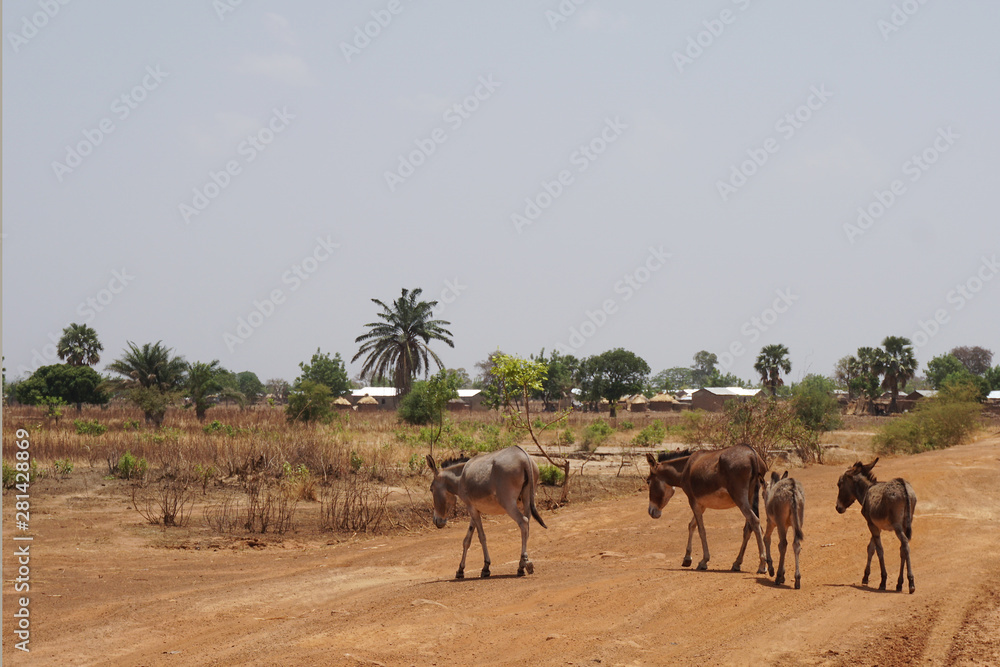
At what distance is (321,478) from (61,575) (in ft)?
34.9

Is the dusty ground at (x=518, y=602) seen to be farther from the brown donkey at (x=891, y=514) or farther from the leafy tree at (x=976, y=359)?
the leafy tree at (x=976, y=359)

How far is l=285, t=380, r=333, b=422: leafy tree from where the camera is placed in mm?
43562

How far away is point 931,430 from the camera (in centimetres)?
3494

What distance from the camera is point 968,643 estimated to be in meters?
7.95

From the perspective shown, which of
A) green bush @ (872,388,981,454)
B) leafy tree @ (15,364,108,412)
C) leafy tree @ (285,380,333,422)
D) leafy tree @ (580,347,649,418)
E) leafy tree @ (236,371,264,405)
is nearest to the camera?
green bush @ (872,388,981,454)

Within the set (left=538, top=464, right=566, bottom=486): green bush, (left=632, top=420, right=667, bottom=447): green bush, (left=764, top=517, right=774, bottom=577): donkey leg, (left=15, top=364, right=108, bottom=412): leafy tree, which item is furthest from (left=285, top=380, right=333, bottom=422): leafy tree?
(left=764, top=517, right=774, bottom=577): donkey leg

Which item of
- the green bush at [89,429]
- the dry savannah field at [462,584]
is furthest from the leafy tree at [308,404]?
the dry savannah field at [462,584]

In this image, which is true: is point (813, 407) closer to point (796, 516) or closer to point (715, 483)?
point (715, 483)

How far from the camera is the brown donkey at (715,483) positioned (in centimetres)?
1134

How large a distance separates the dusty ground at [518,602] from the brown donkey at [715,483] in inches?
24.7

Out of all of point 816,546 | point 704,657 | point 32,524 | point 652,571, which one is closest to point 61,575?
point 32,524

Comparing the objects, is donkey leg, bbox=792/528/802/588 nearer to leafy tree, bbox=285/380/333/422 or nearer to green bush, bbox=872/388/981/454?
green bush, bbox=872/388/981/454

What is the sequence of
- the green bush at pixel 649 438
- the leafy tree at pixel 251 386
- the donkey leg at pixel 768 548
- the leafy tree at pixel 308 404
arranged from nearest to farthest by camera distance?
1. the donkey leg at pixel 768 548
2. the green bush at pixel 649 438
3. the leafy tree at pixel 308 404
4. the leafy tree at pixel 251 386

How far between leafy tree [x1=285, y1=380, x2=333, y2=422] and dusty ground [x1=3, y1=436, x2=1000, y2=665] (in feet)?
89.0
